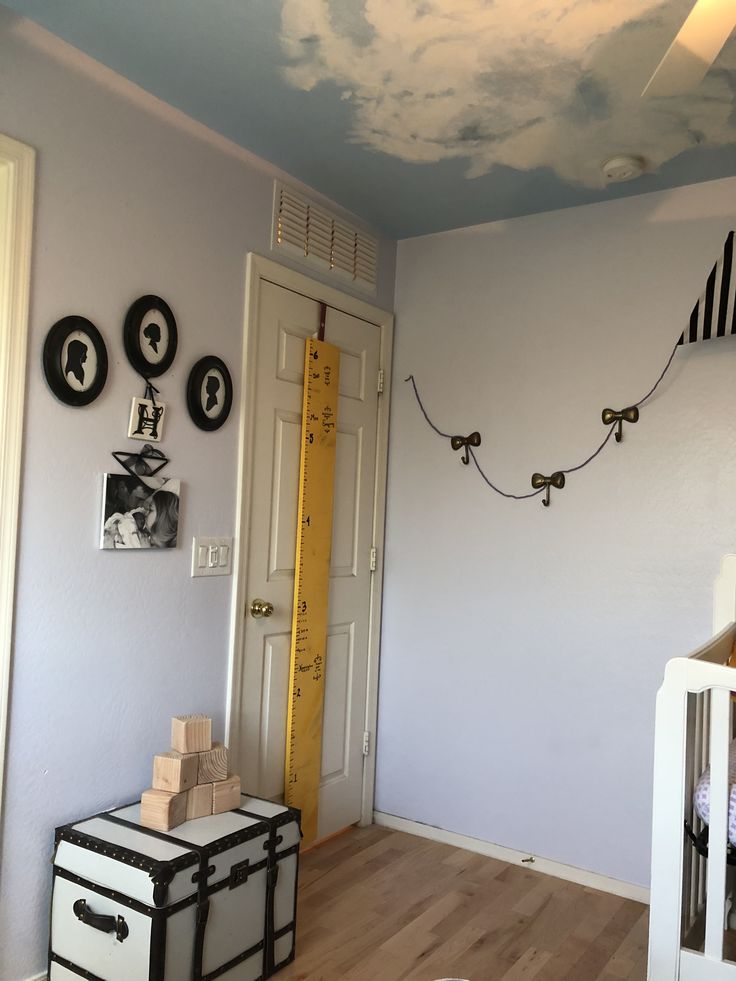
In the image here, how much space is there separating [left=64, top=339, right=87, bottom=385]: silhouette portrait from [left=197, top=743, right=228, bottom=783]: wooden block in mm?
1051

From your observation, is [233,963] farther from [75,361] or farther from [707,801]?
[75,361]

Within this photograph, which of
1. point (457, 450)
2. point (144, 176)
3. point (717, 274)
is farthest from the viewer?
point (457, 450)

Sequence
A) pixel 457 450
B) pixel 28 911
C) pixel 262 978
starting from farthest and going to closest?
pixel 457 450, pixel 262 978, pixel 28 911

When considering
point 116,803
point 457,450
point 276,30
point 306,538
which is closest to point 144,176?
point 276,30

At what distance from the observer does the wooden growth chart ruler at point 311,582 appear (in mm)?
2793

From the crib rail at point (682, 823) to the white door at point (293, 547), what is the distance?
54.3 inches

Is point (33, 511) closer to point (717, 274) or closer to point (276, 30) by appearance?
point (276, 30)

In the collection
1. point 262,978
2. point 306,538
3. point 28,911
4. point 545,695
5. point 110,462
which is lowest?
point 262,978

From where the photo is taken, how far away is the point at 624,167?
8.07ft

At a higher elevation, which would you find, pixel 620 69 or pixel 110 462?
pixel 620 69

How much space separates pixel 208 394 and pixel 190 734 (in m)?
1.00

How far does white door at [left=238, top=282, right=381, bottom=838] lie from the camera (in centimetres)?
264

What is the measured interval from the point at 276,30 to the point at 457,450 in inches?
65.5

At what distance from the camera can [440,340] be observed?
320 cm
